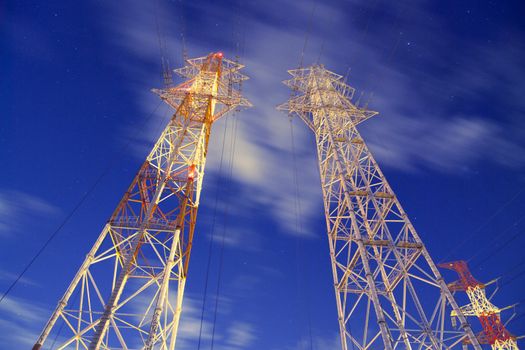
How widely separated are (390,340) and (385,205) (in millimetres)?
8218

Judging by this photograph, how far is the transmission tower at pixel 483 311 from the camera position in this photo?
1270 inches

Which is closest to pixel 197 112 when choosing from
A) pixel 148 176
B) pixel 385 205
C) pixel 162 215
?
pixel 148 176

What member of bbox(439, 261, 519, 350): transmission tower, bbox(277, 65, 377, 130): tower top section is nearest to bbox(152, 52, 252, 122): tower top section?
bbox(277, 65, 377, 130): tower top section

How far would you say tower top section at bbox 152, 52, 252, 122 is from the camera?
24344 millimetres

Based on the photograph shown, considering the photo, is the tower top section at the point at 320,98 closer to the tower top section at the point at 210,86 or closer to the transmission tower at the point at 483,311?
the tower top section at the point at 210,86

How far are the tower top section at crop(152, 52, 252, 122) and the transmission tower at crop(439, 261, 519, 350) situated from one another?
2662 centimetres

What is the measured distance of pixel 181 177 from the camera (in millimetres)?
20750

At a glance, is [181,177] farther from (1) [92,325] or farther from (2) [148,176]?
(1) [92,325]

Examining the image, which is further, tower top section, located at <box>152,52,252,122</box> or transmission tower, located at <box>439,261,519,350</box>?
transmission tower, located at <box>439,261,519,350</box>

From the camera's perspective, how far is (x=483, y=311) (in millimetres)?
34938

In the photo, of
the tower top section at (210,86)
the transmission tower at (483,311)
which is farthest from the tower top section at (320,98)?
→ the transmission tower at (483,311)

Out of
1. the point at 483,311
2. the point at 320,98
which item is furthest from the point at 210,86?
the point at 483,311

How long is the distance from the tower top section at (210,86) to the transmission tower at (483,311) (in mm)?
26617

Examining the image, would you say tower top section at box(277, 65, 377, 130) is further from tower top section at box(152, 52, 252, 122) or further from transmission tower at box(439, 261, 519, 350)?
transmission tower at box(439, 261, 519, 350)
